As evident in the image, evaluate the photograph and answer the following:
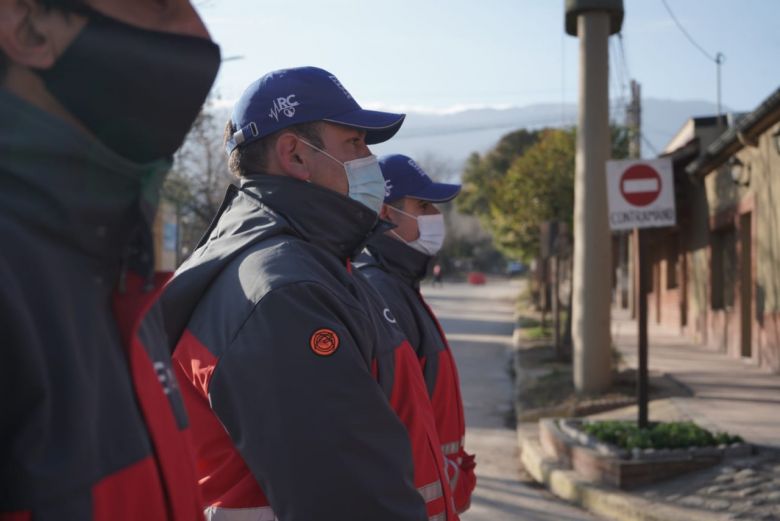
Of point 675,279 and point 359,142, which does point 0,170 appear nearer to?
point 359,142

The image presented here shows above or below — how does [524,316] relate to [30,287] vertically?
below

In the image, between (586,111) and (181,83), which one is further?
(586,111)

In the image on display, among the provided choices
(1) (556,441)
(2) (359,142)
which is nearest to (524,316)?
(1) (556,441)

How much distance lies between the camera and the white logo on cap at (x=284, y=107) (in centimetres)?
269

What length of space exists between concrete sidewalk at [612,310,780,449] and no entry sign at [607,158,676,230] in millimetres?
2079

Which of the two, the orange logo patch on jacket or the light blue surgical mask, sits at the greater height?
the light blue surgical mask

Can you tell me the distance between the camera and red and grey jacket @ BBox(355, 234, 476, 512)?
11.0 ft

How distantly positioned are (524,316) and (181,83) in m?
30.1

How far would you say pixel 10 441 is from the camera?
1.18m

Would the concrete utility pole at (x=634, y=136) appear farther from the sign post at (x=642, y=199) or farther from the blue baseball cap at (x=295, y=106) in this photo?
the blue baseball cap at (x=295, y=106)

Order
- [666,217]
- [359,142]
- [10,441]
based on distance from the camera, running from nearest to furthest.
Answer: [10,441]
[359,142]
[666,217]

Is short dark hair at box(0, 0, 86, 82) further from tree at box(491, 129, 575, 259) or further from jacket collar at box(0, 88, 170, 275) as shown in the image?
tree at box(491, 129, 575, 259)

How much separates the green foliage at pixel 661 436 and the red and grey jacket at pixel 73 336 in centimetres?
746

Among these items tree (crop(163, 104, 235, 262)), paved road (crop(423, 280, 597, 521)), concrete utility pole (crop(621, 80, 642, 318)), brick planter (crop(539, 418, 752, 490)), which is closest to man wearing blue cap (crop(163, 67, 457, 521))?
paved road (crop(423, 280, 597, 521))
